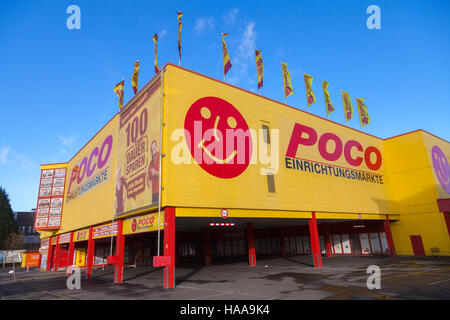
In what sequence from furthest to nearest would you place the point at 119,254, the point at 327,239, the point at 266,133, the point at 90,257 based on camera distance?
the point at 327,239 → the point at 90,257 → the point at 266,133 → the point at 119,254

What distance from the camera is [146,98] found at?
23.1m

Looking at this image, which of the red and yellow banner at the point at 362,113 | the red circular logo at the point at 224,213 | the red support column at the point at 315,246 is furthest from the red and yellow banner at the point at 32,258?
the red and yellow banner at the point at 362,113

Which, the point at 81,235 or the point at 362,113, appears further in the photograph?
the point at 362,113

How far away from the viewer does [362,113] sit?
39.3 m

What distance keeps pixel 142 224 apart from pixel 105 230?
809 cm

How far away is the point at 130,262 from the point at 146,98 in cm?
3270

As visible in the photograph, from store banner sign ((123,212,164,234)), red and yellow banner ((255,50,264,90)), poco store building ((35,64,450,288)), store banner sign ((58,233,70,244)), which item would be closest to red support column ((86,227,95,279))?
poco store building ((35,64,450,288))

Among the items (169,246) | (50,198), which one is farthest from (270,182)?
(50,198)

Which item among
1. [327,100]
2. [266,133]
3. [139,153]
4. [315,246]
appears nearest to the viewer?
[139,153]

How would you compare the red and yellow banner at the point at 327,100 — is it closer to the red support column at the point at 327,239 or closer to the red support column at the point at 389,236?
the red support column at the point at 389,236

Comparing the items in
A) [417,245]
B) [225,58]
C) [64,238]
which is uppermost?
[225,58]

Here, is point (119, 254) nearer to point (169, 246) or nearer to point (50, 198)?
point (169, 246)

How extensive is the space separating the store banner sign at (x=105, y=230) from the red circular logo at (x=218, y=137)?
11.0 meters

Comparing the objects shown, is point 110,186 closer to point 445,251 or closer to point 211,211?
point 211,211
